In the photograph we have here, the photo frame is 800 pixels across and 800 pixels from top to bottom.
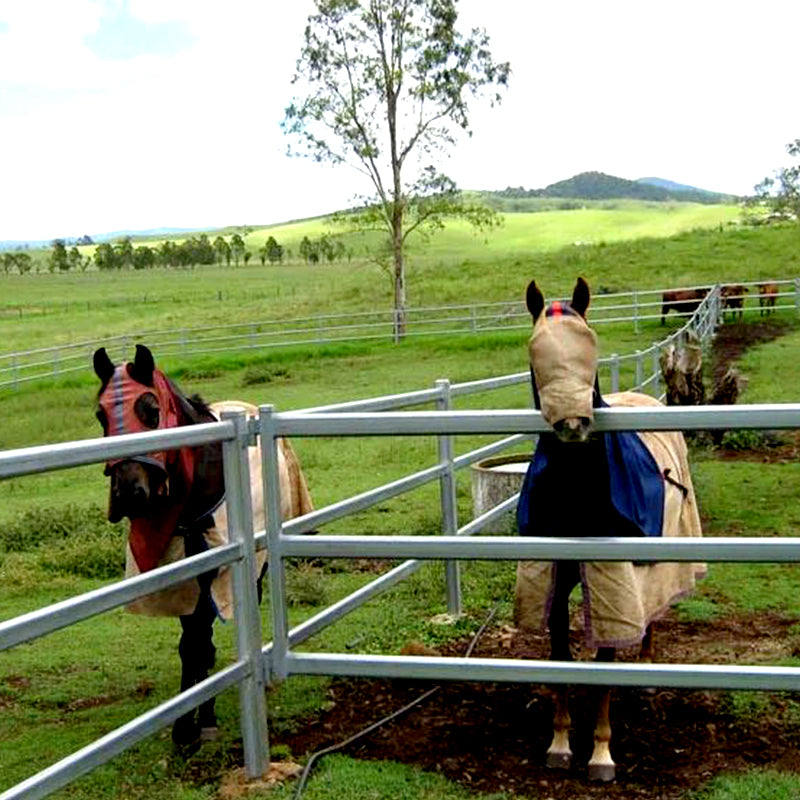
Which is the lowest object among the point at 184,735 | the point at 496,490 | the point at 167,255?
the point at 184,735

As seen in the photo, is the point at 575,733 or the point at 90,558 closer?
the point at 575,733

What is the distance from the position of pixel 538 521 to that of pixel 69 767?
1711 mm

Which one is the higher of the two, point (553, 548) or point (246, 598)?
point (553, 548)

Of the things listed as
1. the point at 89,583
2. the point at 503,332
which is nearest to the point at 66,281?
the point at 503,332

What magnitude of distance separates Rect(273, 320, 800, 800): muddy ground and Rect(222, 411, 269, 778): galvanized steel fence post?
0.33 m

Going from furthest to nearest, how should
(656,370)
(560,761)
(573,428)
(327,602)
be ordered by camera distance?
(656,370) < (327,602) < (560,761) < (573,428)

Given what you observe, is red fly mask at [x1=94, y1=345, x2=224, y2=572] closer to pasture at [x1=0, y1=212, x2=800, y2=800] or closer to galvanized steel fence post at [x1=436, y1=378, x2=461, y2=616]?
pasture at [x1=0, y1=212, x2=800, y2=800]

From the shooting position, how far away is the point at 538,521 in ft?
12.5

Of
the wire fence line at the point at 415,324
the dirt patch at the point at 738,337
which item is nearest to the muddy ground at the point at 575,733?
the dirt patch at the point at 738,337

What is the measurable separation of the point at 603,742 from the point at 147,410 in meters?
2.03

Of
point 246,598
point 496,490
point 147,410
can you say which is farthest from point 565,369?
point 496,490

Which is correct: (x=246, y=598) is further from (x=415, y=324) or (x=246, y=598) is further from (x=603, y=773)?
(x=415, y=324)

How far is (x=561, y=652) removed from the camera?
4078 mm

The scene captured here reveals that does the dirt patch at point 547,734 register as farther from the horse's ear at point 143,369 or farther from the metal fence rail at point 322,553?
the horse's ear at point 143,369
